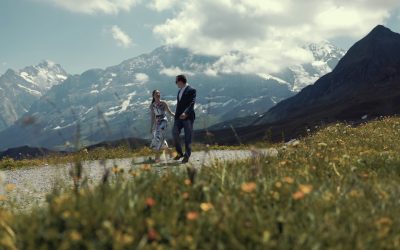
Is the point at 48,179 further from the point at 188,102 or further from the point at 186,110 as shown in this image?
the point at 188,102

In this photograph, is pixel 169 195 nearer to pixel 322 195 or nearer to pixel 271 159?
pixel 322 195

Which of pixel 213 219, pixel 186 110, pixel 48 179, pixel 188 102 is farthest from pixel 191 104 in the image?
pixel 213 219

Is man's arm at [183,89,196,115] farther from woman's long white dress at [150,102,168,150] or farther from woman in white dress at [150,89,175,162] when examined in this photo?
woman's long white dress at [150,102,168,150]

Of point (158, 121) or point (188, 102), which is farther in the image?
point (158, 121)

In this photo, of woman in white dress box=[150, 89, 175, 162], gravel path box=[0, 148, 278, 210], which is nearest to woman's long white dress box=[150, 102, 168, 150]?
woman in white dress box=[150, 89, 175, 162]

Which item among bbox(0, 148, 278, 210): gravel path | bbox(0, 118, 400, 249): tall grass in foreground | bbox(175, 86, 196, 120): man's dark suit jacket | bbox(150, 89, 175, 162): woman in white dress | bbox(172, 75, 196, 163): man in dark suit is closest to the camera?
bbox(0, 118, 400, 249): tall grass in foreground

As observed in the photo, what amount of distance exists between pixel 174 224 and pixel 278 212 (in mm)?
1012

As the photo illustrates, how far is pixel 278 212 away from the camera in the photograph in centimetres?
431

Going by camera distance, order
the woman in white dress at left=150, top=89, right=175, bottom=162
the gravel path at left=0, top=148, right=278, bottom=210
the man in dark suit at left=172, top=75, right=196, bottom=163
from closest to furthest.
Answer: the gravel path at left=0, top=148, right=278, bottom=210 < the man in dark suit at left=172, top=75, right=196, bottom=163 < the woman in white dress at left=150, top=89, right=175, bottom=162

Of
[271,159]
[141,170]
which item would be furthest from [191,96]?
[141,170]

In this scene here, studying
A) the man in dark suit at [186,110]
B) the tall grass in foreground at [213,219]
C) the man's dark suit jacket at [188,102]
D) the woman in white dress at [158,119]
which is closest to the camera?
the tall grass in foreground at [213,219]

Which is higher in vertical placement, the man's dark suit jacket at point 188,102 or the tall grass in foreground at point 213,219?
the man's dark suit jacket at point 188,102

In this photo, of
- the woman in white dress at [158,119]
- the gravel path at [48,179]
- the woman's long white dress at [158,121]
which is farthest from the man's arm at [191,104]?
the woman's long white dress at [158,121]

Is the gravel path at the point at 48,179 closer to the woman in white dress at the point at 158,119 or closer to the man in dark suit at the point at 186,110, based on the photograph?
the man in dark suit at the point at 186,110
